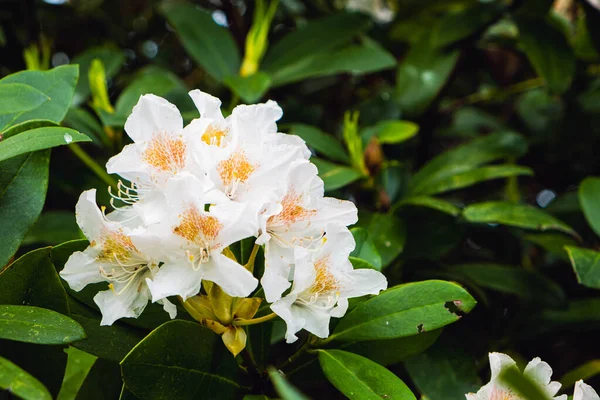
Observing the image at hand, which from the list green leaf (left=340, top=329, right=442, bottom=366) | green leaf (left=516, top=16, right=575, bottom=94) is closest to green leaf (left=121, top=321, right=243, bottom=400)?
green leaf (left=340, top=329, right=442, bottom=366)

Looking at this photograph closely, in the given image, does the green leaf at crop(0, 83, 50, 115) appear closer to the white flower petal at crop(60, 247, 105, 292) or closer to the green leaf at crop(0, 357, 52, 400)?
the white flower petal at crop(60, 247, 105, 292)

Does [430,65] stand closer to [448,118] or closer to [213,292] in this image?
[448,118]

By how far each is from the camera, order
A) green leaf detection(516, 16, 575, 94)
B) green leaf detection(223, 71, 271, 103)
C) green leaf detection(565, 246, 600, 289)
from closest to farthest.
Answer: green leaf detection(565, 246, 600, 289)
green leaf detection(223, 71, 271, 103)
green leaf detection(516, 16, 575, 94)

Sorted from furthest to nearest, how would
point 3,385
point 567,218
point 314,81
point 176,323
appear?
point 314,81 → point 567,218 → point 176,323 → point 3,385

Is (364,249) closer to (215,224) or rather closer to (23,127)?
(215,224)

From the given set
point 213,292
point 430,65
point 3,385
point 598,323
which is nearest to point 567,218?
point 598,323

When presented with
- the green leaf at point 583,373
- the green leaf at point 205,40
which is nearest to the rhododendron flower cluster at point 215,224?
the green leaf at point 583,373
